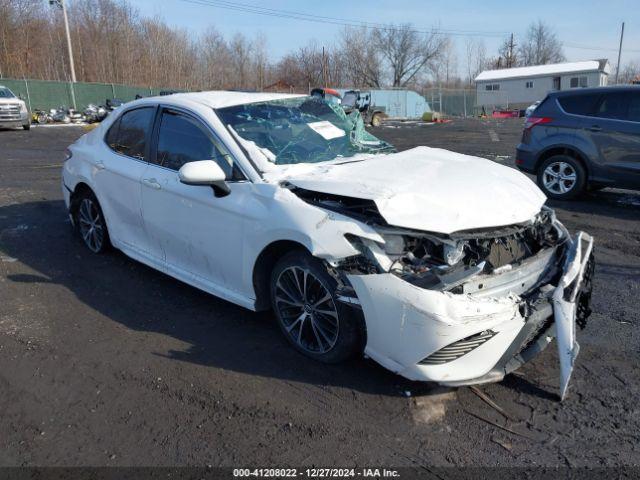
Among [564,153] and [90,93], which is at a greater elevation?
[90,93]

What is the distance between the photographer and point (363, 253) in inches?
117

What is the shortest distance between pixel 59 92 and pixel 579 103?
35669 millimetres

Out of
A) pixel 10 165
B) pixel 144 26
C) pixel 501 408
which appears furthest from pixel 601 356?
pixel 144 26

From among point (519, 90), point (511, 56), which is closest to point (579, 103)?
point (519, 90)

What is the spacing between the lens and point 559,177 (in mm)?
8359

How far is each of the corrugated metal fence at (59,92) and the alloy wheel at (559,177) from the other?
110ft

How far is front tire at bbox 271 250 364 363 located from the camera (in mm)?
3135

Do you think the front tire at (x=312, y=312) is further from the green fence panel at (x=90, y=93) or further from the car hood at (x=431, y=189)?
the green fence panel at (x=90, y=93)

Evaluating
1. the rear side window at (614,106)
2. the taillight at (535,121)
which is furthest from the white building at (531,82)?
the rear side window at (614,106)

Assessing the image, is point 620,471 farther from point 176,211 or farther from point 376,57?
point 376,57

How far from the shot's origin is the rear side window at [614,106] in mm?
7707

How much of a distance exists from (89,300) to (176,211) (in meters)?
1.21

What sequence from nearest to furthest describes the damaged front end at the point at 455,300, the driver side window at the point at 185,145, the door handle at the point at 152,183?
the damaged front end at the point at 455,300, the driver side window at the point at 185,145, the door handle at the point at 152,183

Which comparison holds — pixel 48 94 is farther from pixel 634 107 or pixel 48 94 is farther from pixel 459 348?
pixel 459 348
